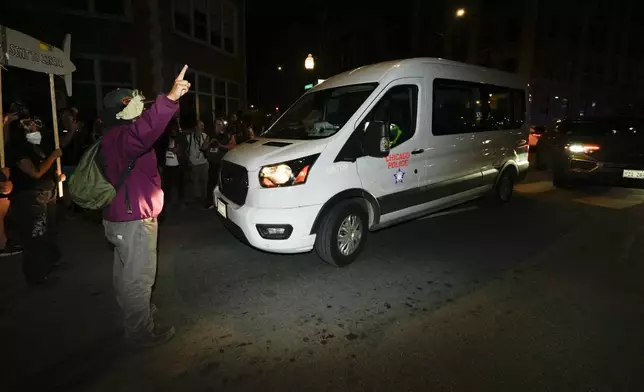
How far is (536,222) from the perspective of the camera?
6996 mm

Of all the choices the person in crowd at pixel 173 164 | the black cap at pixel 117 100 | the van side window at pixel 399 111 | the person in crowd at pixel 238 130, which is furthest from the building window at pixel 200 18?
the black cap at pixel 117 100

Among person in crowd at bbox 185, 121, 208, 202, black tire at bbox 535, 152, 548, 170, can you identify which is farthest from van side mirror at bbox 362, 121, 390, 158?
black tire at bbox 535, 152, 548, 170

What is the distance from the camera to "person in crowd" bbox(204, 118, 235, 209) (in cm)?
796

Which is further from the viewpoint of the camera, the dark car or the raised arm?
the dark car

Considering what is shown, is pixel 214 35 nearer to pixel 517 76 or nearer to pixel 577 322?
pixel 517 76

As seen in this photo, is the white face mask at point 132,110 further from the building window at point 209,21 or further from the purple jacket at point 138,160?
the building window at point 209,21

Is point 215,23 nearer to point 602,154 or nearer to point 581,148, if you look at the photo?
point 581,148

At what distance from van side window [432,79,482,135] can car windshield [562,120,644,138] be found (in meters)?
4.33

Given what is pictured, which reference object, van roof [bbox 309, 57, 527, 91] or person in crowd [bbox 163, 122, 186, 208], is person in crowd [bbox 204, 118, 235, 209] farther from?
van roof [bbox 309, 57, 527, 91]

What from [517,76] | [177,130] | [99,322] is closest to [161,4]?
[177,130]

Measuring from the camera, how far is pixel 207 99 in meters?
16.8

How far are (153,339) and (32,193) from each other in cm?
229

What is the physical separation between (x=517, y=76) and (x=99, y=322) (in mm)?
Answer: 8095

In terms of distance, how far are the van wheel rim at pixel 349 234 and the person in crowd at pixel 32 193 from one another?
10.6ft
